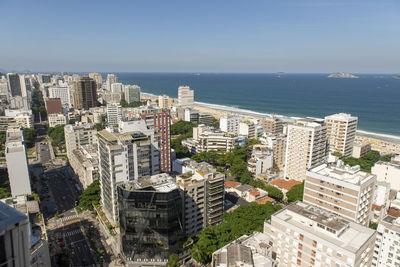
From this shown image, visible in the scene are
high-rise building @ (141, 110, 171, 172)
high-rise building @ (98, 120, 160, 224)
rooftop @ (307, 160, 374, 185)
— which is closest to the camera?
rooftop @ (307, 160, 374, 185)

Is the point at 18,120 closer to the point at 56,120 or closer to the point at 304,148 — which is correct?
the point at 56,120

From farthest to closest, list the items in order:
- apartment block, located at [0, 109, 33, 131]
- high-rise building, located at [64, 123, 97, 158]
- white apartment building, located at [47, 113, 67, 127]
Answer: white apartment building, located at [47, 113, 67, 127]
apartment block, located at [0, 109, 33, 131]
high-rise building, located at [64, 123, 97, 158]

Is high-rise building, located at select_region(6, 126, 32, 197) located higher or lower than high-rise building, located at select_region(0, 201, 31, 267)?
lower

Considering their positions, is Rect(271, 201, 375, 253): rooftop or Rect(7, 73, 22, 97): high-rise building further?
Rect(7, 73, 22, 97): high-rise building

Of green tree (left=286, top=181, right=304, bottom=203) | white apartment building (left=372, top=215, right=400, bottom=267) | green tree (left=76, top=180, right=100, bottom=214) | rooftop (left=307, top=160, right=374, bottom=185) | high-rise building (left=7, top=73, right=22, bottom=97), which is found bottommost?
green tree (left=76, top=180, right=100, bottom=214)

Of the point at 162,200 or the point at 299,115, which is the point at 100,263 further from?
the point at 299,115

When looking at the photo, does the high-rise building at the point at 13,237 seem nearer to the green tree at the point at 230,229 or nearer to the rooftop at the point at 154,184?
the rooftop at the point at 154,184

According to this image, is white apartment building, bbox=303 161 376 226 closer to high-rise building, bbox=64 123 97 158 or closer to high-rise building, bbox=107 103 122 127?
high-rise building, bbox=64 123 97 158

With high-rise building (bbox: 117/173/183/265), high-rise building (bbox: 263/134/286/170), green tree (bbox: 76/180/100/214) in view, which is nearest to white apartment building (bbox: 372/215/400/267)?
high-rise building (bbox: 117/173/183/265)
